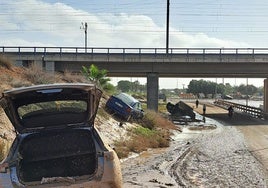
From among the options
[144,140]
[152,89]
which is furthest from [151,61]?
[144,140]

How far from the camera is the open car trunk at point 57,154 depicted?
6.27m

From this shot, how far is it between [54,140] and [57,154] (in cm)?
22

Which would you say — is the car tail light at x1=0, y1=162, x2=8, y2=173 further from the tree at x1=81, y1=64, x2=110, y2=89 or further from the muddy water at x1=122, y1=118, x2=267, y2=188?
the tree at x1=81, y1=64, x2=110, y2=89

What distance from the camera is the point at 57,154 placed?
669cm

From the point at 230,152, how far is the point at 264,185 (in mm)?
7336

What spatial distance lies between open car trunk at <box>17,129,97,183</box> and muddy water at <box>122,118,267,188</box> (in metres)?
4.27

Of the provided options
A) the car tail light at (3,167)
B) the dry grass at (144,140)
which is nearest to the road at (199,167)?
the dry grass at (144,140)

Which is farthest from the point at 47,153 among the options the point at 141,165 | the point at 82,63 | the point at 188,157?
the point at 82,63

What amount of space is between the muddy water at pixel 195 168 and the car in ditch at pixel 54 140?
4286 millimetres

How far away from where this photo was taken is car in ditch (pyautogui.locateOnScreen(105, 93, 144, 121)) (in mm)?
25531

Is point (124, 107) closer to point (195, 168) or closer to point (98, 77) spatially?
point (98, 77)

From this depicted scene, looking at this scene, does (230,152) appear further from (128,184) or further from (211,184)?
(128,184)

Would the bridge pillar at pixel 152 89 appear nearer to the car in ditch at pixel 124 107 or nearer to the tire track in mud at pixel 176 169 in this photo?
the car in ditch at pixel 124 107

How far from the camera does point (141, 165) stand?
1454cm
